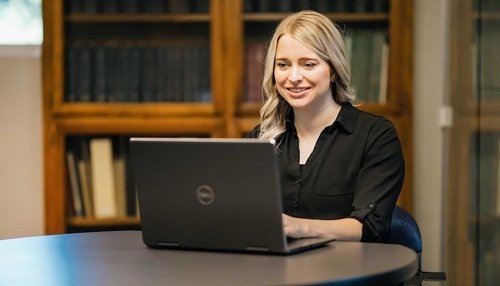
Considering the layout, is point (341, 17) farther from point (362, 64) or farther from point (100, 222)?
point (100, 222)

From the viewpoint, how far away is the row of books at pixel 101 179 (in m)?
4.02

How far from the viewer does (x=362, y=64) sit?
3.98 metres

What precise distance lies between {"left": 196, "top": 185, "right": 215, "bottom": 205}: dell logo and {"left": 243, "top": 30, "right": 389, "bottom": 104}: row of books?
6.41 ft

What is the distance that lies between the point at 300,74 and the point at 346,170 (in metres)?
0.29

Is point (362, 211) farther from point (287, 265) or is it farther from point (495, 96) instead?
point (495, 96)

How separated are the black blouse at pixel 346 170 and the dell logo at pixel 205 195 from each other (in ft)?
1.70

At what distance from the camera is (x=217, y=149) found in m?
2.01

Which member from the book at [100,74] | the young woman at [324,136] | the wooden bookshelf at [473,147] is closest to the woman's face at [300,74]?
the young woman at [324,136]

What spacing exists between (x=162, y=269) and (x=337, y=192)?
0.74 meters

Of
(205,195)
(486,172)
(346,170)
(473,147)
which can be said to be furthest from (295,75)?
(473,147)

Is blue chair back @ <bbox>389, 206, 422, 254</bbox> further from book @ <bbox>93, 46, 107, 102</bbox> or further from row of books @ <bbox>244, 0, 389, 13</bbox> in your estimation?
book @ <bbox>93, 46, 107, 102</bbox>

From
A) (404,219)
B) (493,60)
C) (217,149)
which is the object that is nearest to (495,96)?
(493,60)

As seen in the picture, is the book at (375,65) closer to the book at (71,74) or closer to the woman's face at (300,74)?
the book at (71,74)

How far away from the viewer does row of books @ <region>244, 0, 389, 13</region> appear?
13.0 feet
